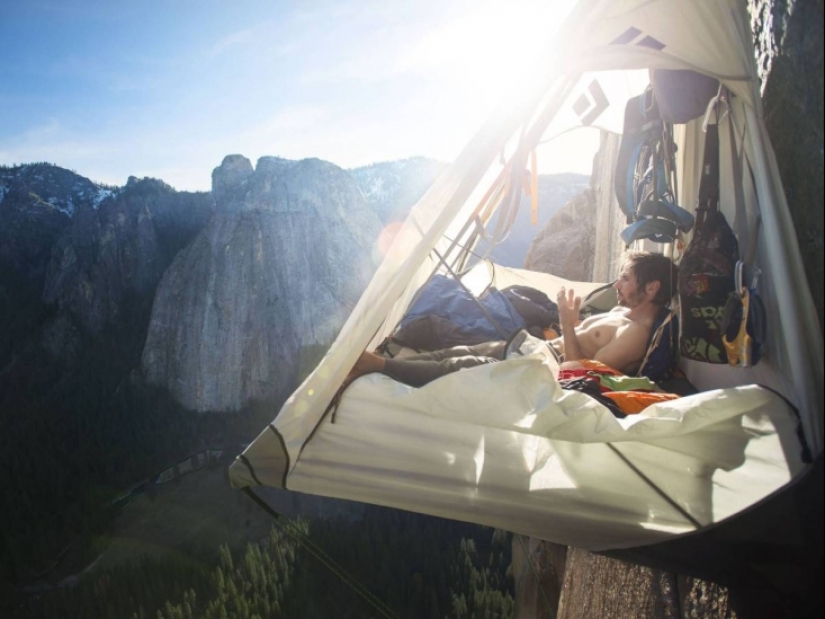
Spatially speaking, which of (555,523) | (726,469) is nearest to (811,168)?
(726,469)

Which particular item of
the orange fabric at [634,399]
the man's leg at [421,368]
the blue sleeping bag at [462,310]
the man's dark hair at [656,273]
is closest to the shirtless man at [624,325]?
the man's dark hair at [656,273]

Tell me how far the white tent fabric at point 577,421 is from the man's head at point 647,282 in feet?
2.62

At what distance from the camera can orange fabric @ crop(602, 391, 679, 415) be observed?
2158mm

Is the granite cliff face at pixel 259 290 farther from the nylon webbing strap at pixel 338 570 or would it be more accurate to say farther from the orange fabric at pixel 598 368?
the orange fabric at pixel 598 368

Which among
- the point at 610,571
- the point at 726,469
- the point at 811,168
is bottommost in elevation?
the point at 610,571

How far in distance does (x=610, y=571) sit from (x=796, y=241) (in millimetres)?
2406

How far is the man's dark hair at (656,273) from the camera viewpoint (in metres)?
3.17

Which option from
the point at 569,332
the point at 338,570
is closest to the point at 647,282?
the point at 569,332

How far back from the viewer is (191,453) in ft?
90.9

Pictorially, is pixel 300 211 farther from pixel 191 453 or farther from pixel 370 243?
pixel 191 453

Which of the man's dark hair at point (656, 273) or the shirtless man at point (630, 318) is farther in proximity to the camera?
the man's dark hair at point (656, 273)

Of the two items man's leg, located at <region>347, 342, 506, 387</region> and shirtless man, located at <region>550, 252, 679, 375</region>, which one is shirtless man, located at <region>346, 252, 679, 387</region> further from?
man's leg, located at <region>347, 342, 506, 387</region>

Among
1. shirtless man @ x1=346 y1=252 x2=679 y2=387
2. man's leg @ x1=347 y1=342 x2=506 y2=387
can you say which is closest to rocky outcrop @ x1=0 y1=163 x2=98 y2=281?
shirtless man @ x1=346 y1=252 x2=679 y2=387

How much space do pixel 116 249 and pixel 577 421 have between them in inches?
1736
